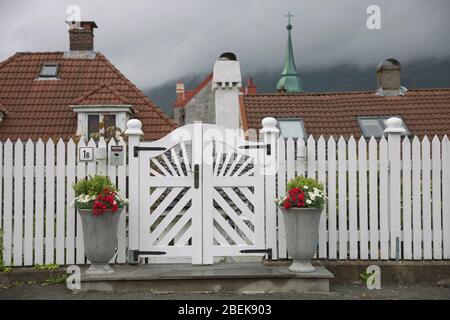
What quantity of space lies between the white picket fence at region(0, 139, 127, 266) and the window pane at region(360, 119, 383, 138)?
11.8 meters

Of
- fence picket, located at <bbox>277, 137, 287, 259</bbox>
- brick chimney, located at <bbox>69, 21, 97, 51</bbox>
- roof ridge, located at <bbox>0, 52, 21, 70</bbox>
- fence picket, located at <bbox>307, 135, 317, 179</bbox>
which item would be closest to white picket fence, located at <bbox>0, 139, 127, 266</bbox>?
fence picket, located at <bbox>277, 137, 287, 259</bbox>

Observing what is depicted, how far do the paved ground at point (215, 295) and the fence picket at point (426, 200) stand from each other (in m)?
0.55

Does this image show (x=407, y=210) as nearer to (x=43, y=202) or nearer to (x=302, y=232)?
(x=302, y=232)

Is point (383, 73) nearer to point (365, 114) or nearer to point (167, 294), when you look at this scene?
point (365, 114)

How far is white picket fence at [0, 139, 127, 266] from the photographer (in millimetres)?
5945

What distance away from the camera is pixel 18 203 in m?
5.96

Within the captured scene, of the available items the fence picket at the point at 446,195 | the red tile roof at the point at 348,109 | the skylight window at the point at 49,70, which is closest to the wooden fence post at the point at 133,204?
the fence picket at the point at 446,195

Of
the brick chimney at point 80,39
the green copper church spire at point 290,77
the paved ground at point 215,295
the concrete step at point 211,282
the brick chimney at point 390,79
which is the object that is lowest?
the paved ground at point 215,295

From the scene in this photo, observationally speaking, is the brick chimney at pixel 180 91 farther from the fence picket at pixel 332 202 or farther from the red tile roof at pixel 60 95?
the fence picket at pixel 332 202

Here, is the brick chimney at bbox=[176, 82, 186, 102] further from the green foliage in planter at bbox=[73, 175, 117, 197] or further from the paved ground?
the paved ground

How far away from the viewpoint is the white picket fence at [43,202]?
5.95 meters

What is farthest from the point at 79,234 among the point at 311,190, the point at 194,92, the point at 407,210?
the point at 194,92

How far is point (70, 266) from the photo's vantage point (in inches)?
→ 231

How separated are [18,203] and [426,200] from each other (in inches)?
195
